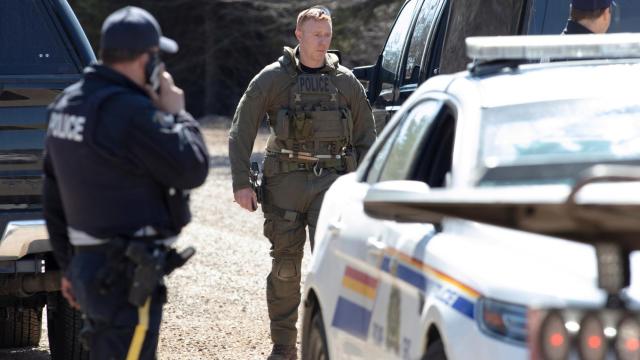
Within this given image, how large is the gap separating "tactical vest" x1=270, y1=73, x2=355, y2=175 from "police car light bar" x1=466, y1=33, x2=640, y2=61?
309 centimetres

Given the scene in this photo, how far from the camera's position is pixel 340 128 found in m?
9.26

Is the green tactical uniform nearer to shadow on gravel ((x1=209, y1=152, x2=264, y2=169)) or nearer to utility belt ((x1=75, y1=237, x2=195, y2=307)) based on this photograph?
utility belt ((x1=75, y1=237, x2=195, y2=307))

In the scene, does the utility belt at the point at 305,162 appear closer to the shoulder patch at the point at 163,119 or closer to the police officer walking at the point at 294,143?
the police officer walking at the point at 294,143

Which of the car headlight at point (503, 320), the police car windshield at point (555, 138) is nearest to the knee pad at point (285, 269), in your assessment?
the police car windshield at point (555, 138)

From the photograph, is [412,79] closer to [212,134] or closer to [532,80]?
[532,80]

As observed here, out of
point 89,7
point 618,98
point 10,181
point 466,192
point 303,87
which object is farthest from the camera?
point 89,7

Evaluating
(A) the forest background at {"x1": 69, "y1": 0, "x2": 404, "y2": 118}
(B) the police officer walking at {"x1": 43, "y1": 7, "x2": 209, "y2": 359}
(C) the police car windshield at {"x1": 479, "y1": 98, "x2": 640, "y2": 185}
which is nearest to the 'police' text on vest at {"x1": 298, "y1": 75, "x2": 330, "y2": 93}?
(B) the police officer walking at {"x1": 43, "y1": 7, "x2": 209, "y2": 359}

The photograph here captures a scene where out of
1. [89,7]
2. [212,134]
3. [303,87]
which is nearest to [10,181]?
[303,87]

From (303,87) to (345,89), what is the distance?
0.87ft

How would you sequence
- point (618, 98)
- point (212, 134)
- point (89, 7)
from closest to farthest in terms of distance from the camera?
1. point (618, 98)
2. point (212, 134)
3. point (89, 7)

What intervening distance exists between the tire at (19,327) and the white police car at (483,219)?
10.5 ft

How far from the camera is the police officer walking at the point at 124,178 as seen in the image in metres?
5.84

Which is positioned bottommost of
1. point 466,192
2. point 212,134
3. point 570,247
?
point 212,134

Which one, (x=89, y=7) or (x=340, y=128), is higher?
(x=340, y=128)
